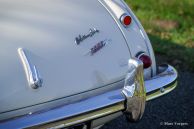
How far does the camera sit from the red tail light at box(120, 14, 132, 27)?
125 inches

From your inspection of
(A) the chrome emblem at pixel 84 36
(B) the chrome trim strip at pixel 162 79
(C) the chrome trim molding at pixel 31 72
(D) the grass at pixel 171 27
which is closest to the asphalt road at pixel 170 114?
(D) the grass at pixel 171 27

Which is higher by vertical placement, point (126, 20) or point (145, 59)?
point (126, 20)

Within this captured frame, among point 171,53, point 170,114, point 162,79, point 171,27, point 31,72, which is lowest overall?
point 170,114

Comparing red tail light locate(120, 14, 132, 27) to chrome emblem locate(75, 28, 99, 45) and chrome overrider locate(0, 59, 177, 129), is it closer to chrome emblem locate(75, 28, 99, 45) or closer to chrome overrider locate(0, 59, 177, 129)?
chrome emblem locate(75, 28, 99, 45)

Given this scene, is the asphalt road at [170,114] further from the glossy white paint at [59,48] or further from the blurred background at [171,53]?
the glossy white paint at [59,48]

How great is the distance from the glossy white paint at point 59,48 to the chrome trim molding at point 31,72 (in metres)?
0.02

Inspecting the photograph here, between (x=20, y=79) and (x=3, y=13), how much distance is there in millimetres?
476

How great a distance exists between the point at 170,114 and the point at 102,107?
1.61m

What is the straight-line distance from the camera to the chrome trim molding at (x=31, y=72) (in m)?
2.59

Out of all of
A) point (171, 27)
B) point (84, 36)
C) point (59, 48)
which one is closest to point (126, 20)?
point (84, 36)

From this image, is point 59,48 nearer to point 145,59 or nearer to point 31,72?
point 31,72

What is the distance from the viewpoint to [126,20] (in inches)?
126

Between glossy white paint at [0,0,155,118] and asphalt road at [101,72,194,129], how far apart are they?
0.92 m

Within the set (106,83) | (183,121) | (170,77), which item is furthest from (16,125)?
(183,121)
